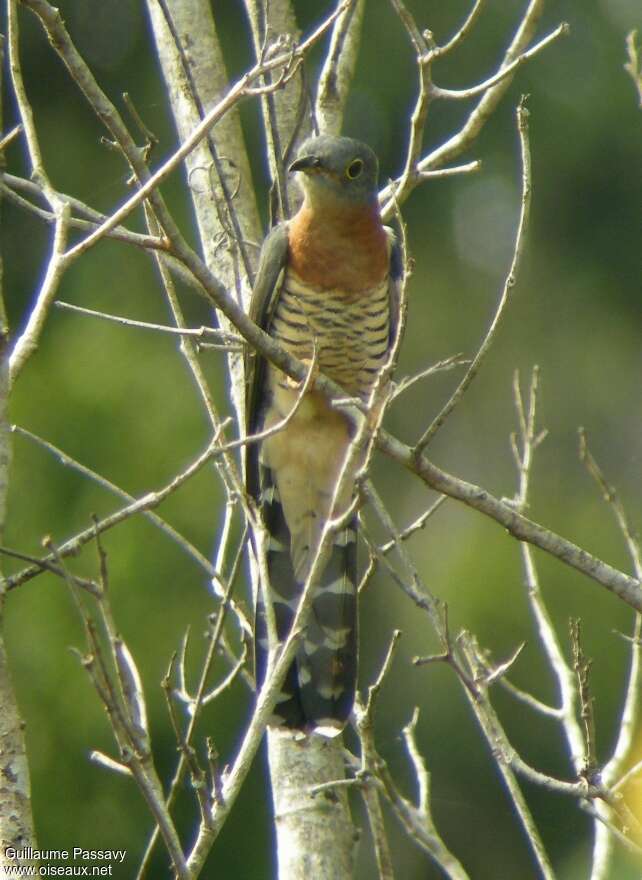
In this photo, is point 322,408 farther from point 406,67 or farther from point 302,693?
point 406,67

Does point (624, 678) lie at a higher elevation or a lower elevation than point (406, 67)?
lower

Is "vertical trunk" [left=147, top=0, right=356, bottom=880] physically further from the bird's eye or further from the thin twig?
the thin twig

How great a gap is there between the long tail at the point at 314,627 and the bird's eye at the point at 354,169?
3.23 feet

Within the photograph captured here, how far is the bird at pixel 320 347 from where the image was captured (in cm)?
397

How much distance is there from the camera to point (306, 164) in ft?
12.6

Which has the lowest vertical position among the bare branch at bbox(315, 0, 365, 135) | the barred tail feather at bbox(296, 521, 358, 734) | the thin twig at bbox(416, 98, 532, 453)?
the barred tail feather at bbox(296, 521, 358, 734)

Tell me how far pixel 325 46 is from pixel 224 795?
24.3 ft

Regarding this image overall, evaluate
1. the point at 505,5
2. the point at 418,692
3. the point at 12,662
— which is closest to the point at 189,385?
the point at 12,662

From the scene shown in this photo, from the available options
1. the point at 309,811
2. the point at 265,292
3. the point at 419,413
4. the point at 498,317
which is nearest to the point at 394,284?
the point at 265,292

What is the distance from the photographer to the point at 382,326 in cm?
417

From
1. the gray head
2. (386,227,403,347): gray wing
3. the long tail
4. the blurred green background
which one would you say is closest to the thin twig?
the long tail

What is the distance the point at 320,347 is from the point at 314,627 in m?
0.84

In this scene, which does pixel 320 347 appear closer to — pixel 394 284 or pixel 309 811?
pixel 394 284

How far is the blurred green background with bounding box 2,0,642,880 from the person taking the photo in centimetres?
802
